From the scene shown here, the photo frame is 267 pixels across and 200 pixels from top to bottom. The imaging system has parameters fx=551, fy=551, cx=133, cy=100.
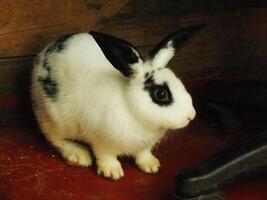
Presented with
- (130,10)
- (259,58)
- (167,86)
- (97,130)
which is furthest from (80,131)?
(259,58)

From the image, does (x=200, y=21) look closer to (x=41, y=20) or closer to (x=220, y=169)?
(x=41, y=20)

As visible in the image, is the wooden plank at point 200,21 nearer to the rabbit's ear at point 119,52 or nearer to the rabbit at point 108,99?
the rabbit at point 108,99

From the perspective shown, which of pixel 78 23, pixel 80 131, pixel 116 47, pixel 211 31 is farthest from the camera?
pixel 211 31

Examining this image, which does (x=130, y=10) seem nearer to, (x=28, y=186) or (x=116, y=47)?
(x=116, y=47)

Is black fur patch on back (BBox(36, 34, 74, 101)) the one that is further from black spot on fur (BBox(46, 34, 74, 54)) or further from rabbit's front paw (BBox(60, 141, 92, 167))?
rabbit's front paw (BBox(60, 141, 92, 167))

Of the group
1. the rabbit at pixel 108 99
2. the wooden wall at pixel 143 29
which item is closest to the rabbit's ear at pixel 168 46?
the rabbit at pixel 108 99
